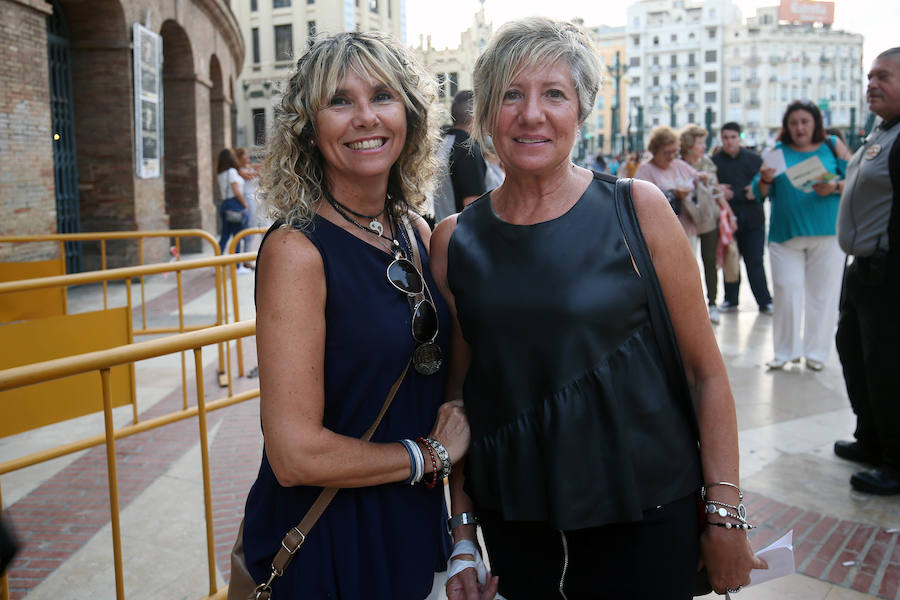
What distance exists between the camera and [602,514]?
171 centimetres

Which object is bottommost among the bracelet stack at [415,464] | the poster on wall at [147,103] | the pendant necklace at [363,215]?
the bracelet stack at [415,464]

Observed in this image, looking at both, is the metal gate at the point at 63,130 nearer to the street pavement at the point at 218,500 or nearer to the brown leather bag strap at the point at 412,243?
the street pavement at the point at 218,500

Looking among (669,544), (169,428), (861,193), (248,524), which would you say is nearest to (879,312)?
(861,193)

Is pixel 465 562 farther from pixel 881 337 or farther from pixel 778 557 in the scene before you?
pixel 881 337

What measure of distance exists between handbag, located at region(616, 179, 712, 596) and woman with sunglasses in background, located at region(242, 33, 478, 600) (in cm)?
51

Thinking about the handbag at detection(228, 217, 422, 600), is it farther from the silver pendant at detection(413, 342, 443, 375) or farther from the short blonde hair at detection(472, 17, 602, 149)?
the short blonde hair at detection(472, 17, 602, 149)

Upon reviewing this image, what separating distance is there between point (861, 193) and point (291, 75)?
3674 mm

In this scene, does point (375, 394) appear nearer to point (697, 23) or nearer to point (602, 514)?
point (602, 514)

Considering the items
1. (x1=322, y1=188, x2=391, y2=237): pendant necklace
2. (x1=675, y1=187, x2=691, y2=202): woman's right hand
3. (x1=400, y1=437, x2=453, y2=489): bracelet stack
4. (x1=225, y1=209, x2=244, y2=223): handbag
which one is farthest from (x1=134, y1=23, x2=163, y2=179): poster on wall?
(x1=400, y1=437, x2=453, y2=489): bracelet stack

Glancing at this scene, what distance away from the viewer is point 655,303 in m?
1.76

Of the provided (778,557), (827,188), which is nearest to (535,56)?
(778,557)

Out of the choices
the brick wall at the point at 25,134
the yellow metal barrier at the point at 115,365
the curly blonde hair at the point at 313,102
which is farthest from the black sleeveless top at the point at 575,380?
the brick wall at the point at 25,134

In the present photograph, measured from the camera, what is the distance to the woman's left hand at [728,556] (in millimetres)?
1789

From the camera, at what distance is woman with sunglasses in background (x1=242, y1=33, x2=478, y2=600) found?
1.71m
